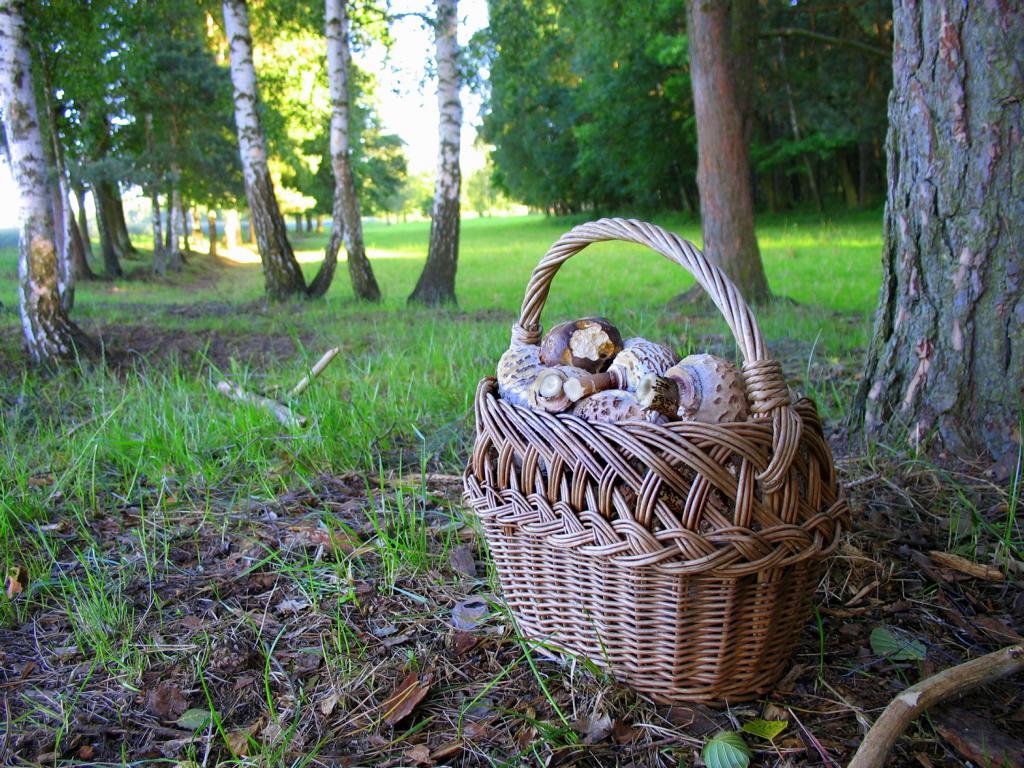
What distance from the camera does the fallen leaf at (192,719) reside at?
1.70m

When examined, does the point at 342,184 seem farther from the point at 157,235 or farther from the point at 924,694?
the point at 924,694

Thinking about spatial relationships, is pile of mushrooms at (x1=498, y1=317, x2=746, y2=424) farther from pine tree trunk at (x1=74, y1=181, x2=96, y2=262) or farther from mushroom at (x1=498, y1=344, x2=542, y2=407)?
pine tree trunk at (x1=74, y1=181, x2=96, y2=262)

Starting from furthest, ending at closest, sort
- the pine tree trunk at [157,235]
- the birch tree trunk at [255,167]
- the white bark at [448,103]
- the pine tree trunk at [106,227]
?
the pine tree trunk at [157,235] < the pine tree trunk at [106,227] < the birch tree trunk at [255,167] < the white bark at [448,103]

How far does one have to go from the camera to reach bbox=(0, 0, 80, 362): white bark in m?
5.68

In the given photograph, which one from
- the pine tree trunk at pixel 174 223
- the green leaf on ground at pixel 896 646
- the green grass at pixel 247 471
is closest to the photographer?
the green leaf on ground at pixel 896 646

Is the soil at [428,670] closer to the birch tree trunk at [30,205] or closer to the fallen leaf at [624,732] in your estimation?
the fallen leaf at [624,732]

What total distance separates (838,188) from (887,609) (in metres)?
31.5

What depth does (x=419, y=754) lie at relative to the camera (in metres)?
1.58

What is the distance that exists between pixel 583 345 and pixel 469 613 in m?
0.77

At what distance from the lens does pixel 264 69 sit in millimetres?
18703

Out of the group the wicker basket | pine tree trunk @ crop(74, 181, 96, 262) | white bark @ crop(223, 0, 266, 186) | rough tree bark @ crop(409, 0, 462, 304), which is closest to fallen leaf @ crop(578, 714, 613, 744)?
the wicker basket

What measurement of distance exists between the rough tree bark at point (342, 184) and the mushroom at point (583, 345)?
8.25 meters

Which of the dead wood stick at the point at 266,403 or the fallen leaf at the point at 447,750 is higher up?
the dead wood stick at the point at 266,403

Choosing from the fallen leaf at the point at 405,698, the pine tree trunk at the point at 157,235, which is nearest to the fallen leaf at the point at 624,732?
the fallen leaf at the point at 405,698
